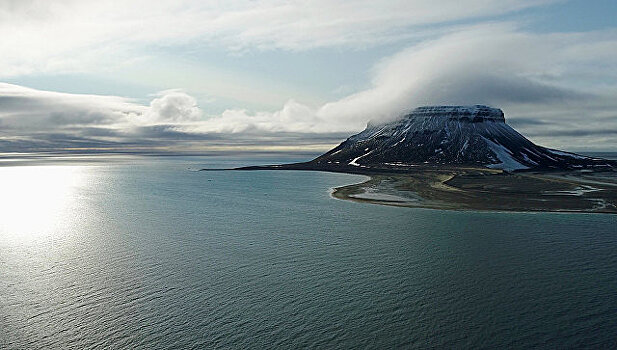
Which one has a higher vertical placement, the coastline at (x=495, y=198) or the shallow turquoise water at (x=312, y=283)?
the coastline at (x=495, y=198)

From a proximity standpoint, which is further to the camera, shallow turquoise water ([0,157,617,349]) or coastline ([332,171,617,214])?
coastline ([332,171,617,214])

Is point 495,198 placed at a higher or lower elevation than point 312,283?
higher

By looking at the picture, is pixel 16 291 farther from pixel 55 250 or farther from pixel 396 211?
pixel 396 211

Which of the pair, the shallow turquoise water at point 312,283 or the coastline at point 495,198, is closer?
the shallow turquoise water at point 312,283

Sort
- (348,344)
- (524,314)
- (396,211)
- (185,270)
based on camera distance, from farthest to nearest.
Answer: (396,211) → (185,270) → (524,314) → (348,344)

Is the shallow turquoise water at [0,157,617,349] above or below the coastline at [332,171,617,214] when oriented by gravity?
below

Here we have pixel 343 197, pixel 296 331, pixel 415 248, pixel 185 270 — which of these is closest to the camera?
pixel 296 331

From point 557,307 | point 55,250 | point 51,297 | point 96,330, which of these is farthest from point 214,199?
point 557,307

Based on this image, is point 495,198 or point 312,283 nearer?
point 312,283
